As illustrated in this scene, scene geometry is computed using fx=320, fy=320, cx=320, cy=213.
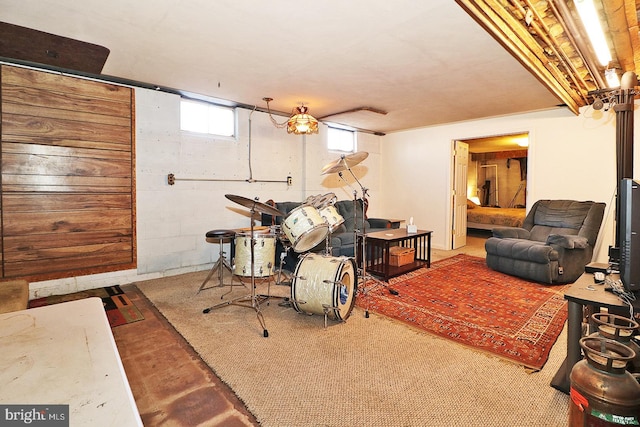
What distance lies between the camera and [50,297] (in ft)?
11.6

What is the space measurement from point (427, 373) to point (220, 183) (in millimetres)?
3821

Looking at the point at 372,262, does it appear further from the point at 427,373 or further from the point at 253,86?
the point at 253,86

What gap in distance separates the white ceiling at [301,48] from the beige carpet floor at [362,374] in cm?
255

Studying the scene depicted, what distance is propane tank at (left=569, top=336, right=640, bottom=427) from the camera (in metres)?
1.29

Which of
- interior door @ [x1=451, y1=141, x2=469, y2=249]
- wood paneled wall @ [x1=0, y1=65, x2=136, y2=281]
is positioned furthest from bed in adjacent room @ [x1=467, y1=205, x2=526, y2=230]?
wood paneled wall @ [x1=0, y1=65, x2=136, y2=281]

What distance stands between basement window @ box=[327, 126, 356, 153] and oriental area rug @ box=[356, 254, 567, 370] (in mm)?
3181

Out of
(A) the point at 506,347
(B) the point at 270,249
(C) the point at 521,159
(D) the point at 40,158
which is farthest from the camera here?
(C) the point at 521,159

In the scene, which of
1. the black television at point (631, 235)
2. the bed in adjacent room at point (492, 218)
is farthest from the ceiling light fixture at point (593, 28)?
the bed in adjacent room at point (492, 218)

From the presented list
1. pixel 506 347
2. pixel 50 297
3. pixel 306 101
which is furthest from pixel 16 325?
pixel 306 101

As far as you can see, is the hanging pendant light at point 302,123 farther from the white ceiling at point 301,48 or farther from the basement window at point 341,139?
→ the basement window at point 341,139

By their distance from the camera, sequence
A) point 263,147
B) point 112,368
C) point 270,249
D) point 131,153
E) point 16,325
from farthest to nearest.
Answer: point 263,147, point 131,153, point 270,249, point 16,325, point 112,368

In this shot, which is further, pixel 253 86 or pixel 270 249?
pixel 253 86

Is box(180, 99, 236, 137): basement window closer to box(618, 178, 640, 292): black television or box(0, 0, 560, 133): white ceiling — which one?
box(0, 0, 560, 133): white ceiling

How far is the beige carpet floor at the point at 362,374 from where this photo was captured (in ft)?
5.74
